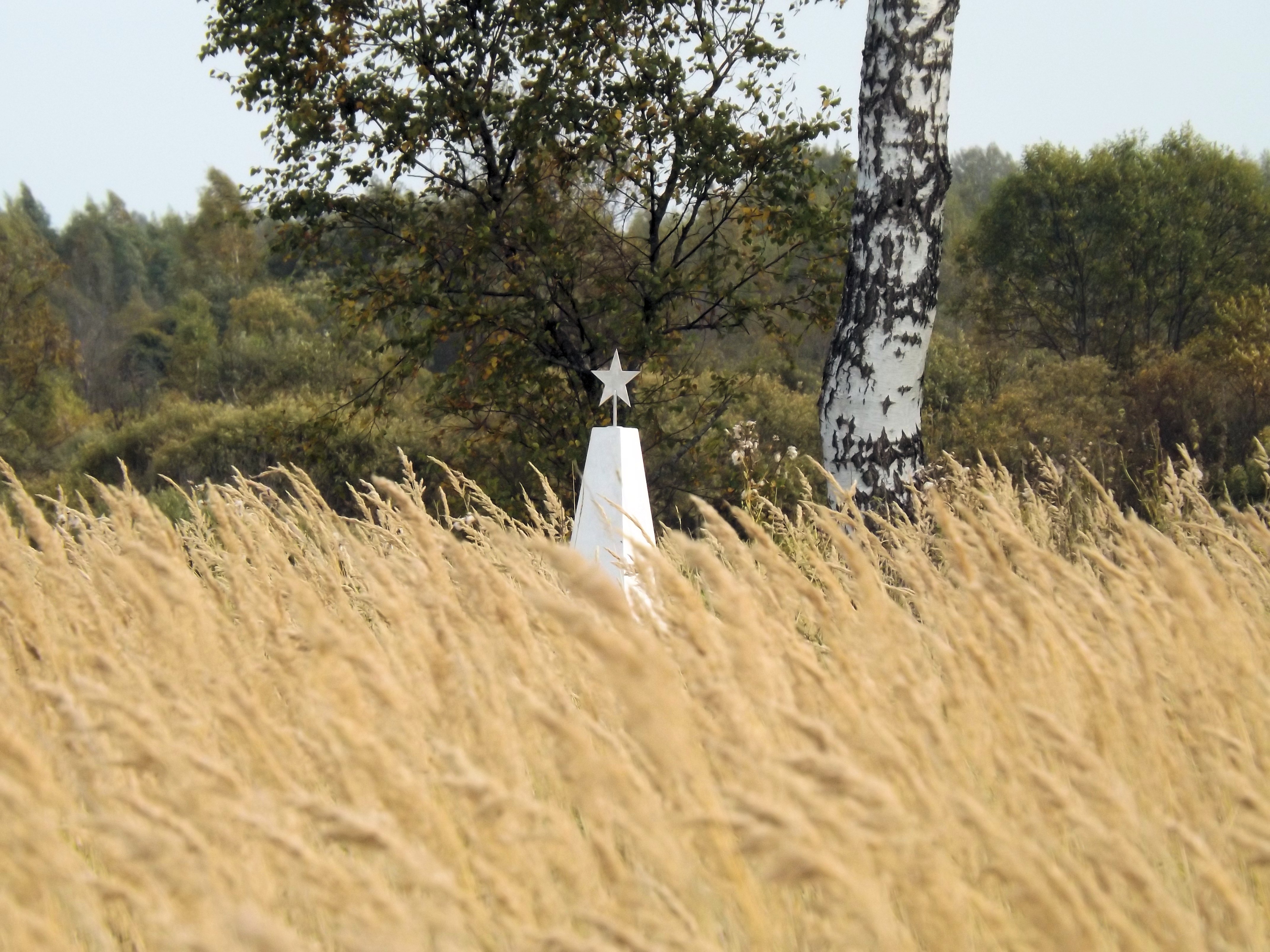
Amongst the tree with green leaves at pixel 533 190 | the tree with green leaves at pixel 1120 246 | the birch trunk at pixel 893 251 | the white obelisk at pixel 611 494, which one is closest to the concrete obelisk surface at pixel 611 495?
the white obelisk at pixel 611 494

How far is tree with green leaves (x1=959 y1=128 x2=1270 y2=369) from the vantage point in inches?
953

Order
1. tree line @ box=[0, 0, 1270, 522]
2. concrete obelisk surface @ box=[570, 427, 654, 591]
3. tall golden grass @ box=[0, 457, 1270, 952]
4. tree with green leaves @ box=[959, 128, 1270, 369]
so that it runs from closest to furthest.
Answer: tall golden grass @ box=[0, 457, 1270, 952] < concrete obelisk surface @ box=[570, 427, 654, 591] < tree line @ box=[0, 0, 1270, 522] < tree with green leaves @ box=[959, 128, 1270, 369]

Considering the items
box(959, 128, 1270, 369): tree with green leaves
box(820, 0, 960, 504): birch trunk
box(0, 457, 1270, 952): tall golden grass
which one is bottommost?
box(0, 457, 1270, 952): tall golden grass

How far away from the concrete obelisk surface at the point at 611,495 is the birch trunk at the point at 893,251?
149 centimetres

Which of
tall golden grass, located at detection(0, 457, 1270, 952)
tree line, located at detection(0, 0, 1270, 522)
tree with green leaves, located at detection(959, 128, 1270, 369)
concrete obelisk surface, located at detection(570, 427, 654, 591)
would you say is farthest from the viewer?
tree with green leaves, located at detection(959, 128, 1270, 369)

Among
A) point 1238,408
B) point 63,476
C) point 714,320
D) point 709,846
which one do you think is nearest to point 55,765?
point 709,846

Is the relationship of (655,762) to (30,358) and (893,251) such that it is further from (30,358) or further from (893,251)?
(30,358)

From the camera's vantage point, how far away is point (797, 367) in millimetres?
20219

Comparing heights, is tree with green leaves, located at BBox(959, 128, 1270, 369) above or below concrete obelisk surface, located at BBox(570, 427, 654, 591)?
above

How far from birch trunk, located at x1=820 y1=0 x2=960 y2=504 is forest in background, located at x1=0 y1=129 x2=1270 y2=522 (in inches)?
46.1

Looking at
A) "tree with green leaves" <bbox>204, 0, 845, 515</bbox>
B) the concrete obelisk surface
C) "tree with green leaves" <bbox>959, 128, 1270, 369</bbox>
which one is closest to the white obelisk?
the concrete obelisk surface

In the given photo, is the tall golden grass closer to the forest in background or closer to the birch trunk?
the birch trunk

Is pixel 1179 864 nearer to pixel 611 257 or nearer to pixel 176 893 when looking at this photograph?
pixel 176 893

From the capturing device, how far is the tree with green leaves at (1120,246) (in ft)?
79.5
